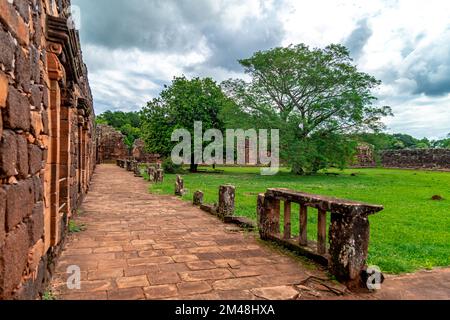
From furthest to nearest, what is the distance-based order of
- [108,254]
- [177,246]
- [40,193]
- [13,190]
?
[177,246] < [108,254] < [40,193] < [13,190]

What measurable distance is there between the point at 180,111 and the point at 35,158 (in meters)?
21.3

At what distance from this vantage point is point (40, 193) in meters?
2.99

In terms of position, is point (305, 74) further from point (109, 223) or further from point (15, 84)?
point (15, 84)

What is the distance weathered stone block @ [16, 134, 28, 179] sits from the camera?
223 cm

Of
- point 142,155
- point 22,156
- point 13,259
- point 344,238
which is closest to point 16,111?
point 22,156

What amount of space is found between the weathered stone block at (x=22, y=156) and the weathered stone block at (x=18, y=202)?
0.22 feet

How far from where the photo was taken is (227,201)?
7188mm

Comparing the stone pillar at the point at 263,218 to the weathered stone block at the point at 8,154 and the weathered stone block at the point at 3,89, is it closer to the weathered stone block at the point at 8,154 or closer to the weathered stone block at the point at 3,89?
the weathered stone block at the point at 8,154

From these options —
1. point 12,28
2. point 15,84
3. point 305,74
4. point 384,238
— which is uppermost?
point 305,74

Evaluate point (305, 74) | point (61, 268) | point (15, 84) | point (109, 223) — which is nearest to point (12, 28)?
point (15, 84)

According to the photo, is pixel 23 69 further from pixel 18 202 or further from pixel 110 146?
pixel 110 146

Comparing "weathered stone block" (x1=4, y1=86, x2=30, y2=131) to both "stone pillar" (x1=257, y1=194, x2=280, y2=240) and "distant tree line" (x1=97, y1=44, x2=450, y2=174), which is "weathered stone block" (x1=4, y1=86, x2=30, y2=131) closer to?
"stone pillar" (x1=257, y1=194, x2=280, y2=240)

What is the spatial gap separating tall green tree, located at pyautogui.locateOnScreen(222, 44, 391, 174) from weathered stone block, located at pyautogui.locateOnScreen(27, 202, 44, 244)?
61.5ft
